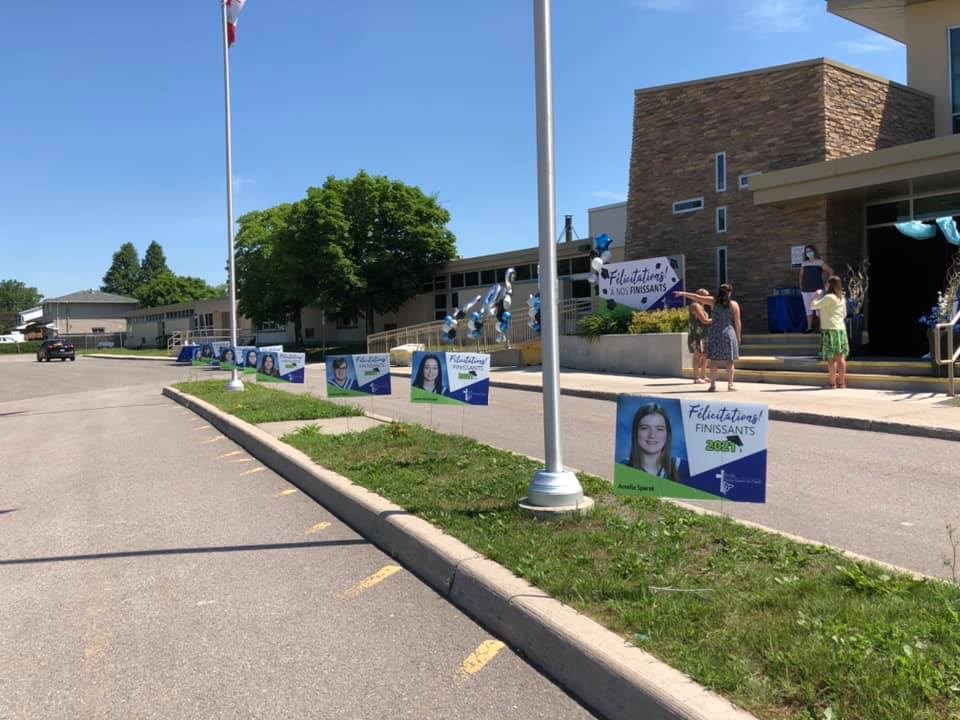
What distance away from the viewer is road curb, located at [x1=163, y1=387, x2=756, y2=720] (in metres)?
3.04

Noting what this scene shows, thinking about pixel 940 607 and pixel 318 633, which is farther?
pixel 318 633

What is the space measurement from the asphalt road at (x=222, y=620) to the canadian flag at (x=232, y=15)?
13.7 meters

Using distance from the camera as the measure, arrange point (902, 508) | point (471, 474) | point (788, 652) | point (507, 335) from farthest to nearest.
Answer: point (507, 335) → point (471, 474) → point (902, 508) → point (788, 652)

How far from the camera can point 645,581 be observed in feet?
13.8

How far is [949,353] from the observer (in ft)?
39.5

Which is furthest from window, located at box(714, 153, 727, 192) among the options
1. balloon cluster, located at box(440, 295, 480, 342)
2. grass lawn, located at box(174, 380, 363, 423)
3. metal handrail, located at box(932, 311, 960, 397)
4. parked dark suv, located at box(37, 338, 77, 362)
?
parked dark suv, located at box(37, 338, 77, 362)

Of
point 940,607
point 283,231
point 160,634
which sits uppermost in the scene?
point 283,231

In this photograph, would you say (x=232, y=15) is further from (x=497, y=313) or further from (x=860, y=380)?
(x=860, y=380)

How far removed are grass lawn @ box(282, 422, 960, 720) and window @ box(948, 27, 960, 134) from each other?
63.0 ft

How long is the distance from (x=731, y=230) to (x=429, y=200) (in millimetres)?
22692

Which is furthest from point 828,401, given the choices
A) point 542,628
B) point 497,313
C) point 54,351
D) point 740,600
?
point 54,351

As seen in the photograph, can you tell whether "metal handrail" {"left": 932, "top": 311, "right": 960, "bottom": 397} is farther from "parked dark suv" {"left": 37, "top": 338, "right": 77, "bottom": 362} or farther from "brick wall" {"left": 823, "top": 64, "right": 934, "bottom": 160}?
"parked dark suv" {"left": 37, "top": 338, "right": 77, "bottom": 362}

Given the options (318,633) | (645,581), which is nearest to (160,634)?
(318,633)

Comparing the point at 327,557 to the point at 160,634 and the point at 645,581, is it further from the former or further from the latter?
the point at 645,581
